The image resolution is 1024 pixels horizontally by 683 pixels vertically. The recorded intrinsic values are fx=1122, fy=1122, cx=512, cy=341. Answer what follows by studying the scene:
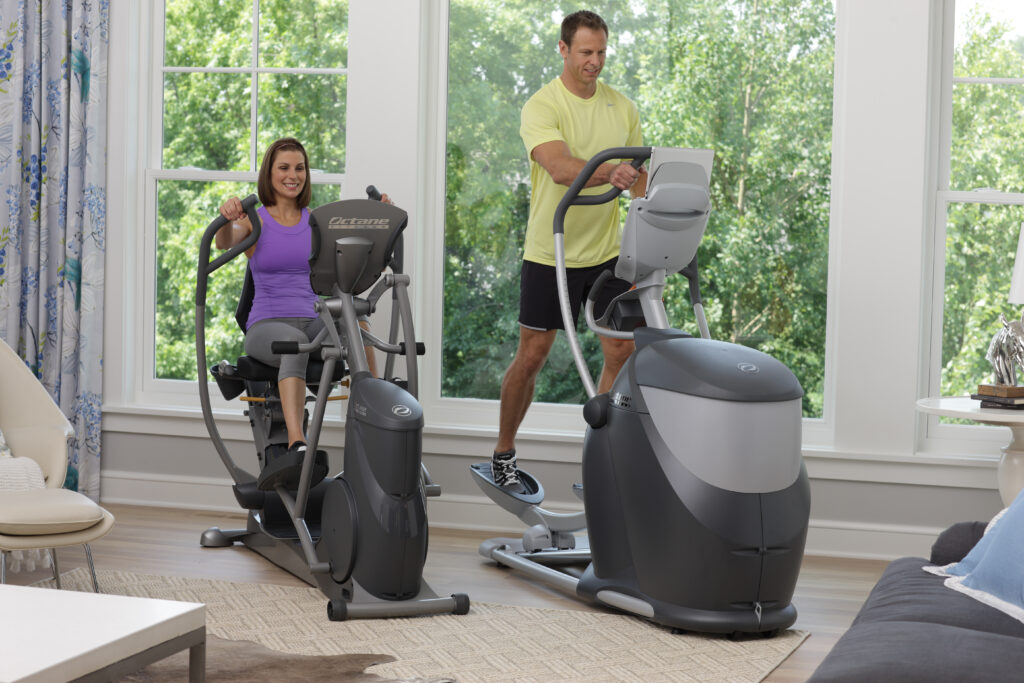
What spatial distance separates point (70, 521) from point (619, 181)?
5.60 feet

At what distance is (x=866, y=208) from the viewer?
12.7 feet

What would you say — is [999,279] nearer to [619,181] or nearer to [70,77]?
[619,181]

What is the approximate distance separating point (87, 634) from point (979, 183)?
332 cm

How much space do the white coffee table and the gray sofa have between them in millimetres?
1065

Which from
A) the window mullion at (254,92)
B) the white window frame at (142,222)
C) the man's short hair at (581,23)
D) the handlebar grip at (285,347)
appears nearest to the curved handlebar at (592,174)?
the man's short hair at (581,23)

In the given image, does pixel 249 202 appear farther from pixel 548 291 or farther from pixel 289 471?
pixel 548 291

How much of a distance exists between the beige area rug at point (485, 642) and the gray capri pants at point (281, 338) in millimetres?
714

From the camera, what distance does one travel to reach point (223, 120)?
4.51 metres

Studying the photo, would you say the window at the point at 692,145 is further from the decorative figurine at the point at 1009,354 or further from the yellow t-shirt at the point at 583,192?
the decorative figurine at the point at 1009,354

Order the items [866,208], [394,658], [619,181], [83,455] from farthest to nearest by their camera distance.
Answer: [83,455]
[866,208]
[619,181]
[394,658]

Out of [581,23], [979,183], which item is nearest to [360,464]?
[581,23]

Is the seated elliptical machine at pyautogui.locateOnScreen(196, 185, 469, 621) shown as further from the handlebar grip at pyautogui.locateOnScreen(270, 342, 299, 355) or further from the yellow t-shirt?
the yellow t-shirt

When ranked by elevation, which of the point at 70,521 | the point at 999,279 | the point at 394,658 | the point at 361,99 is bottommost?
the point at 394,658

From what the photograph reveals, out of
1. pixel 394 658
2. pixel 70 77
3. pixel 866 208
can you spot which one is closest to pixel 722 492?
pixel 394 658
